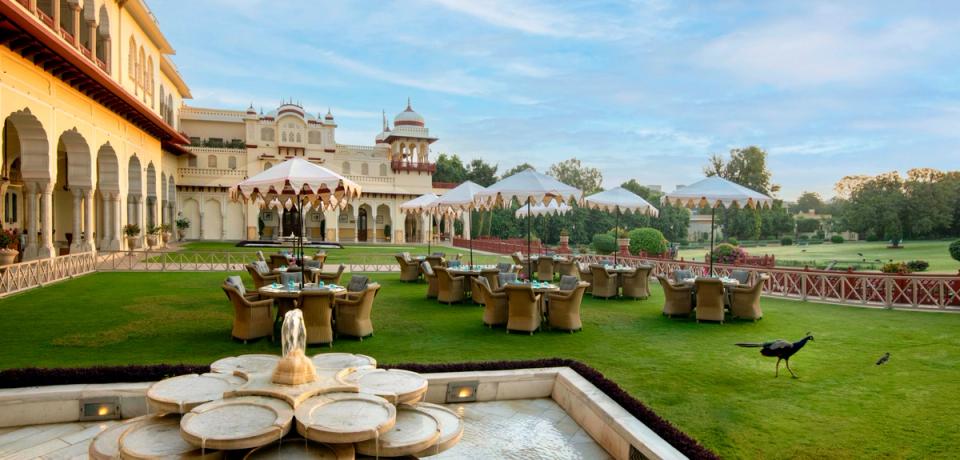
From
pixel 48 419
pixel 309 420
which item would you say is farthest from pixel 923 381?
pixel 48 419

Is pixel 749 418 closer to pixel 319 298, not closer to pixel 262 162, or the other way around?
pixel 319 298

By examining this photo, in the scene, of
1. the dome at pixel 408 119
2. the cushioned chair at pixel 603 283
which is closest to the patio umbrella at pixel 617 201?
the cushioned chair at pixel 603 283

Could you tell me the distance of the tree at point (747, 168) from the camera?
160 feet

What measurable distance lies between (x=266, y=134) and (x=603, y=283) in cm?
Result: 3243

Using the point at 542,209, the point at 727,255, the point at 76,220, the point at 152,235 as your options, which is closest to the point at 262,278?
the point at 76,220

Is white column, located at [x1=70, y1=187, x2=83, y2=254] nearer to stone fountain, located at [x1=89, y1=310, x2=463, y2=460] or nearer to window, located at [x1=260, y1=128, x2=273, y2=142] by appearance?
stone fountain, located at [x1=89, y1=310, x2=463, y2=460]

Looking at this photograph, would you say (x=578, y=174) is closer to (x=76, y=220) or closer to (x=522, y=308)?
(x=76, y=220)

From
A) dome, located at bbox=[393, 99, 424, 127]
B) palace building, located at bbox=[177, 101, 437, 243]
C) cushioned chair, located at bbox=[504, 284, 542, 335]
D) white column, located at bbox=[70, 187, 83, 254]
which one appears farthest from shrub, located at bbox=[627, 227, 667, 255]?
dome, located at bbox=[393, 99, 424, 127]

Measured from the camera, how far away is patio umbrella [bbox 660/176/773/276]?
35.3ft

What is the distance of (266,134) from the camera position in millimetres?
38938

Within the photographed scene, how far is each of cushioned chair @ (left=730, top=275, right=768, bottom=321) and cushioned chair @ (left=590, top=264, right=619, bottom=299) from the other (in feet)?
9.86

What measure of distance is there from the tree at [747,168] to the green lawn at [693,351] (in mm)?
41112

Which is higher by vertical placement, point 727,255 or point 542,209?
point 542,209

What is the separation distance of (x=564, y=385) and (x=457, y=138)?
46.6 m
